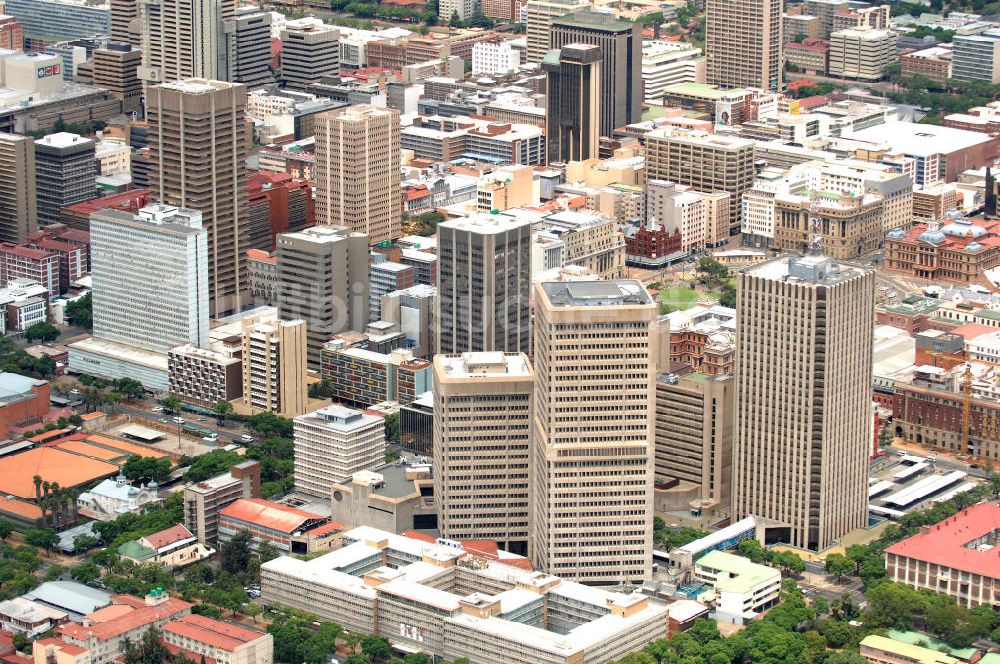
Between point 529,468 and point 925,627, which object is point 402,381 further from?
point 925,627

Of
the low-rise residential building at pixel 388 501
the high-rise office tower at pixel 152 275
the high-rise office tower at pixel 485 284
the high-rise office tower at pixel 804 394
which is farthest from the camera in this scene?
the high-rise office tower at pixel 152 275

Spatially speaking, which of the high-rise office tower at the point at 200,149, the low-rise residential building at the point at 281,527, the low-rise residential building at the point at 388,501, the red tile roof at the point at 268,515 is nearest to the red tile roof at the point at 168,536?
the low-rise residential building at the point at 281,527

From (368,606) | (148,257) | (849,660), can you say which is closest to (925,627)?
(849,660)

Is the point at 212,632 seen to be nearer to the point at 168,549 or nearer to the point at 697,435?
the point at 168,549

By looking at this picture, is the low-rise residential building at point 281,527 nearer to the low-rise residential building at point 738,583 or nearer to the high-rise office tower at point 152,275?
the low-rise residential building at point 738,583

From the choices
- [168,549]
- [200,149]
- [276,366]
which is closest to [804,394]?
[168,549]

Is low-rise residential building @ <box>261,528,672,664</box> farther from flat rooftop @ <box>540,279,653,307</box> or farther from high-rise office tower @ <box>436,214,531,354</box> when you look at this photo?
high-rise office tower @ <box>436,214,531,354</box>

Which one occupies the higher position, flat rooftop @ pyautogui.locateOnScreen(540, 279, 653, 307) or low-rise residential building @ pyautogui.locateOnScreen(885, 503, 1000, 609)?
flat rooftop @ pyautogui.locateOnScreen(540, 279, 653, 307)

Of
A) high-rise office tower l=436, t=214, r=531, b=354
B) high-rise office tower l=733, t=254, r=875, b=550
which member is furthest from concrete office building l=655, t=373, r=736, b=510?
high-rise office tower l=436, t=214, r=531, b=354
